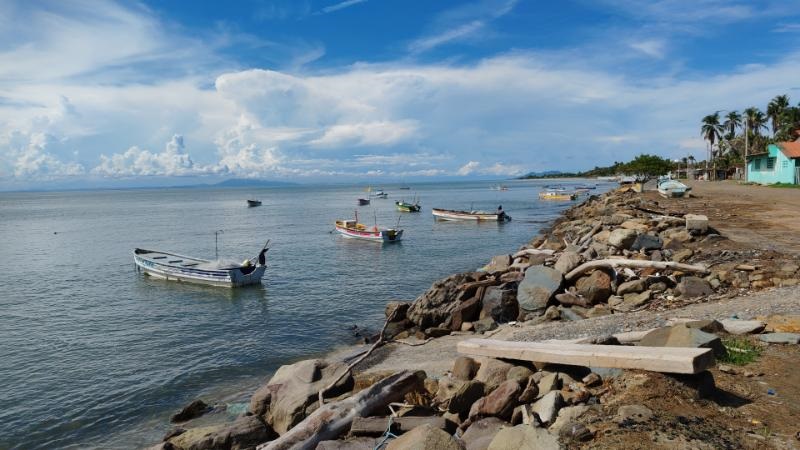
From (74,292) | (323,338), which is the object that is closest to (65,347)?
(323,338)

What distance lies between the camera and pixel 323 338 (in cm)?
1859

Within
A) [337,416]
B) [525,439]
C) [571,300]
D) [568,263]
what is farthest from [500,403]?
[568,263]

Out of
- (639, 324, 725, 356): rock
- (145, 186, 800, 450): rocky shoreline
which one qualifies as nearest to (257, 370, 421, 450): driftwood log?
(145, 186, 800, 450): rocky shoreline

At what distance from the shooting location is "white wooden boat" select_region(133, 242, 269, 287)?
1150 inches

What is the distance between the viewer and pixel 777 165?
55031mm

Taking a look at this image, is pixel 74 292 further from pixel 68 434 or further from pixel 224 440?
pixel 224 440

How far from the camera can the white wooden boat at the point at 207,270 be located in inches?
1150

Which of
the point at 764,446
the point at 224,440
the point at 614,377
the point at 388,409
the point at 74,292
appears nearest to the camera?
the point at 764,446

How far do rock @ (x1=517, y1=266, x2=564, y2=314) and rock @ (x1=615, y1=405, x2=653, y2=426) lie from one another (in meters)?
10.3

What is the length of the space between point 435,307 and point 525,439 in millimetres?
12378

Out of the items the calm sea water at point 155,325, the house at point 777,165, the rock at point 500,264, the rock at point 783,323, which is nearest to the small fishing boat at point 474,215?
the calm sea water at point 155,325

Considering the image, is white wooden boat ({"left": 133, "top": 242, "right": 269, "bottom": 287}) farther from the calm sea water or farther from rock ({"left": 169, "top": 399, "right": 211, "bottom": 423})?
rock ({"left": 169, "top": 399, "right": 211, "bottom": 423})

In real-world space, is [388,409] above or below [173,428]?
above

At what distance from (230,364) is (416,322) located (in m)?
6.13
